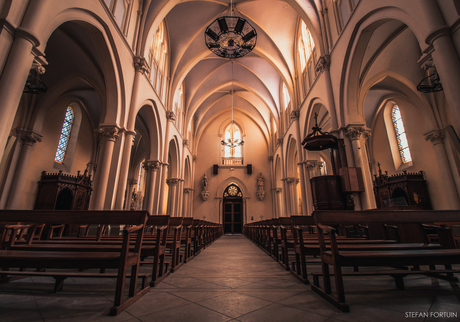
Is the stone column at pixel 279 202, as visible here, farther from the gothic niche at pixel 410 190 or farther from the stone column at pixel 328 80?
the stone column at pixel 328 80

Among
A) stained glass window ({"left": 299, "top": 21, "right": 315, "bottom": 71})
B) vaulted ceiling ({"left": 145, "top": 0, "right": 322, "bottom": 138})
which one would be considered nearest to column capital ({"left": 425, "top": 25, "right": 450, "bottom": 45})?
vaulted ceiling ({"left": 145, "top": 0, "right": 322, "bottom": 138})

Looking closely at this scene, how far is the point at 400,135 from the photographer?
12.3 m

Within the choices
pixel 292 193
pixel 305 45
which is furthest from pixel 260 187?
pixel 305 45

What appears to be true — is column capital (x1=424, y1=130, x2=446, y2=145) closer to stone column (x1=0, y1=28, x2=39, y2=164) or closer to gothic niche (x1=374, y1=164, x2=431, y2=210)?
gothic niche (x1=374, y1=164, x2=431, y2=210)

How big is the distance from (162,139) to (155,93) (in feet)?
7.16

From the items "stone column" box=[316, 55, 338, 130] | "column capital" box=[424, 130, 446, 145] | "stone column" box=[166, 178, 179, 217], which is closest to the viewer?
"stone column" box=[316, 55, 338, 130]

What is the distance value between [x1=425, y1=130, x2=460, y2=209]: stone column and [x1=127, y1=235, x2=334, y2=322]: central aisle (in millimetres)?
9120

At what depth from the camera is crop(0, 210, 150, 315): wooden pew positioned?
6.03 feet

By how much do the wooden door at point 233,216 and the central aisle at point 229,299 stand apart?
1663 cm

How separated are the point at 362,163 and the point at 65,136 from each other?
511 inches

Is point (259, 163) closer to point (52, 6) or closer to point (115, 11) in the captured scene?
point (115, 11)

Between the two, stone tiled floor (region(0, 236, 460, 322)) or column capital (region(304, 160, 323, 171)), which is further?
column capital (region(304, 160, 323, 171))

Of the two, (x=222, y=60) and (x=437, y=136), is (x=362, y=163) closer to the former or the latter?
(x=437, y=136)

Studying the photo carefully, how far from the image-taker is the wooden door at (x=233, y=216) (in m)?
19.4
